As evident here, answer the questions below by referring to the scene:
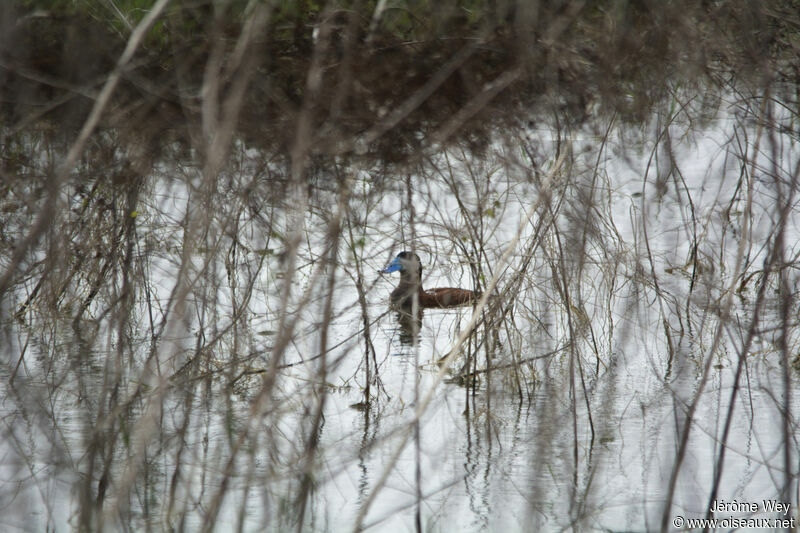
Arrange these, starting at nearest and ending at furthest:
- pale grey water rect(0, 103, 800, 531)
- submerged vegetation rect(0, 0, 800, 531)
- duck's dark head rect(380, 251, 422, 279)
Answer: submerged vegetation rect(0, 0, 800, 531)
pale grey water rect(0, 103, 800, 531)
duck's dark head rect(380, 251, 422, 279)

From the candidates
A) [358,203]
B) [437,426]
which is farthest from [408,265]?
[358,203]

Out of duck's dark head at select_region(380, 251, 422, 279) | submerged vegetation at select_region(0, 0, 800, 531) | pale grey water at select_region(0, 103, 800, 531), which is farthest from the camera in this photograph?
duck's dark head at select_region(380, 251, 422, 279)

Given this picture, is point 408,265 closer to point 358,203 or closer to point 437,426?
point 437,426

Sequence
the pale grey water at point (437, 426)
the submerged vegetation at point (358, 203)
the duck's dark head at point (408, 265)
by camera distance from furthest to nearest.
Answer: the duck's dark head at point (408, 265)
the pale grey water at point (437, 426)
the submerged vegetation at point (358, 203)

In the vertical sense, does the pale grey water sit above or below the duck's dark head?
below

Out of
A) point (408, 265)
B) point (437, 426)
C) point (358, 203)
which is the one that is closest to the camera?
point (358, 203)

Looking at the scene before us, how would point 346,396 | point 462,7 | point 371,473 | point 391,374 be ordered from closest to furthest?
point 462,7, point 371,473, point 346,396, point 391,374

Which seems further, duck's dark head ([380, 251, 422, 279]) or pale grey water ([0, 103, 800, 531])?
duck's dark head ([380, 251, 422, 279])

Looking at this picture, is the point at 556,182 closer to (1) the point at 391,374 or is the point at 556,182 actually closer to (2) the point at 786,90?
(2) the point at 786,90

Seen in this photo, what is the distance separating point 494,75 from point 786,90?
3.16ft

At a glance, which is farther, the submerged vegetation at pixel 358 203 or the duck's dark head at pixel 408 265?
the duck's dark head at pixel 408 265

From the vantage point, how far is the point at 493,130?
2.69 m

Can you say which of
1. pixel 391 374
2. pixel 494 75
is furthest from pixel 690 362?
pixel 494 75

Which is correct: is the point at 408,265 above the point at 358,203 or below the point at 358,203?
above
